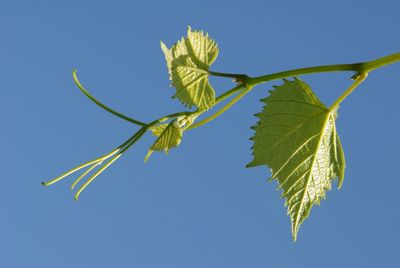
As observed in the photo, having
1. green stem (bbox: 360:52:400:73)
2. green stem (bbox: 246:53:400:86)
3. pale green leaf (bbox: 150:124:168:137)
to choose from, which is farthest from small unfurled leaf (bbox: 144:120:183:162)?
green stem (bbox: 360:52:400:73)

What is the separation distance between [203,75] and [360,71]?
0.19 m

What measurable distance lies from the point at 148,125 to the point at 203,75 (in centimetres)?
10

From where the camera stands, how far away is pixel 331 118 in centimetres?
80

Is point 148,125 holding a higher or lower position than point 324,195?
higher

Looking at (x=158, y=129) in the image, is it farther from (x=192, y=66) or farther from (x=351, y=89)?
(x=351, y=89)

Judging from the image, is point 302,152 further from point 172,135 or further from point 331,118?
point 172,135

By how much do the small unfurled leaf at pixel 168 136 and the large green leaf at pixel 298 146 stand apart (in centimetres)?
10

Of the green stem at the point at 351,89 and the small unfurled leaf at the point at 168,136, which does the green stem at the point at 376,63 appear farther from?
the small unfurled leaf at the point at 168,136

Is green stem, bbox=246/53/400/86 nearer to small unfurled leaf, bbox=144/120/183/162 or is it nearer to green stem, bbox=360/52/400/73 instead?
→ green stem, bbox=360/52/400/73

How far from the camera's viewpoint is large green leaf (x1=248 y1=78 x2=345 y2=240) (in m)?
0.77

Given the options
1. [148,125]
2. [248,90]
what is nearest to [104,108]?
[148,125]

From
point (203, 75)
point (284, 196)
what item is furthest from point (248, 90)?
point (284, 196)

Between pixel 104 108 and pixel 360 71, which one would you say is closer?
pixel 360 71

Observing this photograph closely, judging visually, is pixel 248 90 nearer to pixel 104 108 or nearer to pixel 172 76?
pixel 172 76
